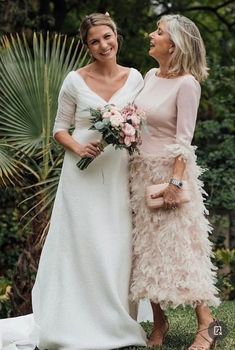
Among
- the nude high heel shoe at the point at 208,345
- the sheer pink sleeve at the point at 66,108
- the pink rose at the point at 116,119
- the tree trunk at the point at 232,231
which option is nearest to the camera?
the pink rose at the point at 116,119

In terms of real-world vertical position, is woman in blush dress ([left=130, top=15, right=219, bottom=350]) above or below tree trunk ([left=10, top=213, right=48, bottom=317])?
above

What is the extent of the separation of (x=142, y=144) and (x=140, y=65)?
582 centimetres

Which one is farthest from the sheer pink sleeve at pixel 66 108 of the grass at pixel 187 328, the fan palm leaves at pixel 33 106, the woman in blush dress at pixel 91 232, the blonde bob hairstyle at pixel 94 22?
the fan palm leaves at pixel 33 106

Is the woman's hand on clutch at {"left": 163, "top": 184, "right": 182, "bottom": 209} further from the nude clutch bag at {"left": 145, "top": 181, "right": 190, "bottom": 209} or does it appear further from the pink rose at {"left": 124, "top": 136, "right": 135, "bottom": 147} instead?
the pink rose at {"left": 124, "top": 136, "right": 135, "bottom": 147}

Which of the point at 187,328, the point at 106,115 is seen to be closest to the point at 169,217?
the point at 106,115

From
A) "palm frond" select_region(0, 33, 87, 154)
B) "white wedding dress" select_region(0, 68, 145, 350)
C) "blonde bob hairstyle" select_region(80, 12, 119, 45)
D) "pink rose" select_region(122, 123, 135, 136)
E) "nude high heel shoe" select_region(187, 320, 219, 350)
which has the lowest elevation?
"nude high heel shoe" select_region(187, 320, 219, 350)

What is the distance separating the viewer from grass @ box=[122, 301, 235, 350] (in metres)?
5.28

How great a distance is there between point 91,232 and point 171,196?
58 cm

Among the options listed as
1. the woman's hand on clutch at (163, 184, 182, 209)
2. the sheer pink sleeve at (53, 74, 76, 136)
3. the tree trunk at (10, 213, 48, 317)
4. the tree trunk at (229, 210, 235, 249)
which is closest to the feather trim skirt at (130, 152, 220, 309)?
the woman's hand on clutch at (163, 184, 182, 209)

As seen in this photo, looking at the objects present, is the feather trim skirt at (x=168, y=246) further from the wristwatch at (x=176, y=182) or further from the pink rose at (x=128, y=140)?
the pink rose at (x=128, y=140)

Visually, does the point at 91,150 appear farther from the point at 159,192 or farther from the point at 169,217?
the point at 169,217

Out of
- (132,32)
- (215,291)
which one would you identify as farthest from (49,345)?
(132,32)

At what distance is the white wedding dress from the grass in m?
0.27

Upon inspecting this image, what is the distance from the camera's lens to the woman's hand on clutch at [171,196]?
4855 millimetres
